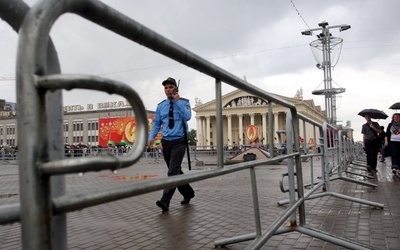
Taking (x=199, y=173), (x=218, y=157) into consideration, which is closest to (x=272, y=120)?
(x=218, y=157)

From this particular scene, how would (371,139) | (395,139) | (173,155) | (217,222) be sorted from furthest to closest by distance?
(371,139)
(395,139)
(173,155)
(217,222)

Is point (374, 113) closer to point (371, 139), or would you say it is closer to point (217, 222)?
point (371, 139)

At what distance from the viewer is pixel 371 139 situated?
37.3 feet

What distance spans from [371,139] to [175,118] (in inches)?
302

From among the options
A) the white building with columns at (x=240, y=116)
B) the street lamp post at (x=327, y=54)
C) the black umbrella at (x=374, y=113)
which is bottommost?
the white building with columns at (x=240, y=116)

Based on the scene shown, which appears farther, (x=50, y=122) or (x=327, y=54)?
(x=327, y=54)

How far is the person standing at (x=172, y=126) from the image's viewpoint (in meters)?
5.64

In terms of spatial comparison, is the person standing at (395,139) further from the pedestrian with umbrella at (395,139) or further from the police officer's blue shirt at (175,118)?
the police officer's blue shirt at (175,118)

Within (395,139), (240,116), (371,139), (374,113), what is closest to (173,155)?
(240,116)

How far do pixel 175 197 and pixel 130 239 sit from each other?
10.7ft

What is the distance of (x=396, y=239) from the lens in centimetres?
390

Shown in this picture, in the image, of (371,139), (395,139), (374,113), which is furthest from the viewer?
(374,113)

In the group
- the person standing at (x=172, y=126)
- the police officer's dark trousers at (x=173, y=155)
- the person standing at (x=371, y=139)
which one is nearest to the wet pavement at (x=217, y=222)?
the police officer's dark trousers at (x=173, y=155)

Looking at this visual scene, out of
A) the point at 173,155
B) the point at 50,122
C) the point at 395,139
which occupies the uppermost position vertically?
the point at 50,122
